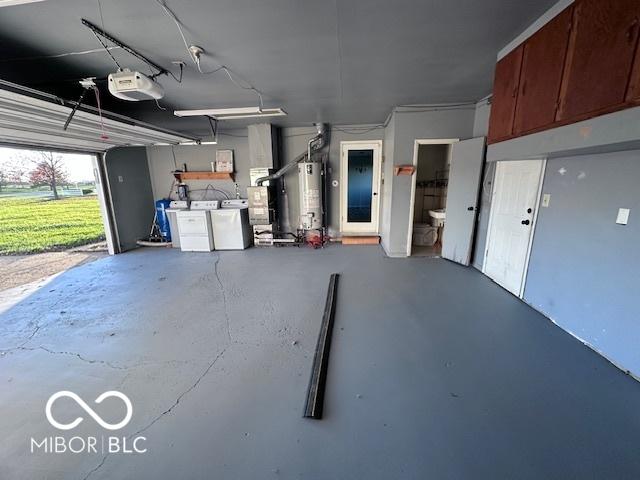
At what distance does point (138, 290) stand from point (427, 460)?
3.74 m

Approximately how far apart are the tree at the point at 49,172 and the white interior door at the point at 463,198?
32.1 ft

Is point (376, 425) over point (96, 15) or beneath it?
beneath

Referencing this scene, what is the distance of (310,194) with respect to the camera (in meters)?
5.18

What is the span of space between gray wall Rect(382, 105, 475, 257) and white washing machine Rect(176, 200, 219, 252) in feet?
11.7

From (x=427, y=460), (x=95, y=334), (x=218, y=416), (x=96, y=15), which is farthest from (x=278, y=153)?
(x=427, y=460)

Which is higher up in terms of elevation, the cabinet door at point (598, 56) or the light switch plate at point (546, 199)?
the cabinet door at point (598, 56)

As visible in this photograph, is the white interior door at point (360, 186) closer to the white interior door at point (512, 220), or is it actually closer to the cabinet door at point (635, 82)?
the white interior door at point (512, 220)

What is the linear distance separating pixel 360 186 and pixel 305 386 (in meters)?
4.51

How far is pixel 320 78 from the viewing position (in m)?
2.84

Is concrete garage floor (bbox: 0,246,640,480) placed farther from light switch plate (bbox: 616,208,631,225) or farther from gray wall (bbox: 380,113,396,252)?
gray wall (bbox: 380,113,396,252)

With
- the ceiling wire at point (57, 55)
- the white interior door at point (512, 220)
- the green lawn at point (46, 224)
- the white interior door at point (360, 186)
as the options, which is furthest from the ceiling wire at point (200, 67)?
the green lawn at point (46, 224)

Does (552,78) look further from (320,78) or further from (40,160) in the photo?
(40,160)

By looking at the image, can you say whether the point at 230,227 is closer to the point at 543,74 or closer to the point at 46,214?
the point at 543,74

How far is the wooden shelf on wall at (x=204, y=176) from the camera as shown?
566 centimetres
